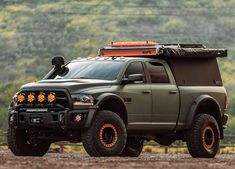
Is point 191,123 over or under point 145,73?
under

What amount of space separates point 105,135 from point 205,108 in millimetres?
3164

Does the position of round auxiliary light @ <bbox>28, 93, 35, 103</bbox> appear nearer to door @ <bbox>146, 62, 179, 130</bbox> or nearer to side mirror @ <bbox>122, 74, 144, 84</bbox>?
side mirror @ <bbox>122, 74, 144, 84</bbox>

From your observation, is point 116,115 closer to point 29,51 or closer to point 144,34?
point 29,51

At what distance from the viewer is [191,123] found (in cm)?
1773

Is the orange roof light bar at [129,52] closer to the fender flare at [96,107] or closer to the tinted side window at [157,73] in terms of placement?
the tinted side window at [157,73]

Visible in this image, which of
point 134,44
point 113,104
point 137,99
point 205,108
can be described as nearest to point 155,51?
point 134,44

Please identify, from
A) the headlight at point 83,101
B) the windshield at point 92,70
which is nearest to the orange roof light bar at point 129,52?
the windshield at point 92,70

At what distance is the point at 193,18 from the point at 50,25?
27141 millimetres

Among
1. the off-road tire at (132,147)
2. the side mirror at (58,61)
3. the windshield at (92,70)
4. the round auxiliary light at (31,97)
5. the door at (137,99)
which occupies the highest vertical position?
the side mirror at (58,61)

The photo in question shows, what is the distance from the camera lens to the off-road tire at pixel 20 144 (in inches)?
651

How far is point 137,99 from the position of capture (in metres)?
16.6

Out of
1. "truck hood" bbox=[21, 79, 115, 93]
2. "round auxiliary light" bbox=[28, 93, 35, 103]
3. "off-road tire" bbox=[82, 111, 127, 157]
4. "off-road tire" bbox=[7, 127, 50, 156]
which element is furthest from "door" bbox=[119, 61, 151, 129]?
"off-road tire" bbox=[7, 127, 50, 156]

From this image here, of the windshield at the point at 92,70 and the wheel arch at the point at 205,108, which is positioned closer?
the windshield at the point at 92,70

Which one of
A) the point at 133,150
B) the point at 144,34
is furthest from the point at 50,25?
the point at 133,150
